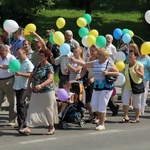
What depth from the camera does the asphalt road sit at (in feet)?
33.1

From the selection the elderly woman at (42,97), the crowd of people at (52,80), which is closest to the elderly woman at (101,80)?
the crowd of people at (52,80)

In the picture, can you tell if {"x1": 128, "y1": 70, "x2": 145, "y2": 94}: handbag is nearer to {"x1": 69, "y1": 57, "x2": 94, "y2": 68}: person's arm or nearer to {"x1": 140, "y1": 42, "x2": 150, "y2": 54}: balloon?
{"x1": 140, "y1": 42, "x2": 150, "y2": 54}: balloon

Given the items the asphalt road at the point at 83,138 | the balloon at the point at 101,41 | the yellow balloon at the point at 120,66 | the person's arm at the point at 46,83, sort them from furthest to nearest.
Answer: the yellow balloon at the point at 120,66 → the balloon at the point at 101,41 → the person's arm at the point at 46,83 → the asphalt road at the point at 83,138

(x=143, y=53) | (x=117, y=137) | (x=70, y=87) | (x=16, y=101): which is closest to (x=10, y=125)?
(x=16, y=101)

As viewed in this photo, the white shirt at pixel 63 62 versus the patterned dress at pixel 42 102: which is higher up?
the white shirt at pixel 63 62

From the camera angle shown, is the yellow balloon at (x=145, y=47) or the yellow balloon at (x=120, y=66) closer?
the yellow balloon at (x=145, y=47)

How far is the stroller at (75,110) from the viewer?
11.9 metres

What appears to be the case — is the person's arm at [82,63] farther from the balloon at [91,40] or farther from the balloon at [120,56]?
the balloon at [120,56]

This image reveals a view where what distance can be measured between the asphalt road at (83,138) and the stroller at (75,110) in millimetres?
163

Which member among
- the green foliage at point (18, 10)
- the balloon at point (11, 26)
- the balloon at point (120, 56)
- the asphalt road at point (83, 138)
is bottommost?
the asphalt road at point (83, 138)

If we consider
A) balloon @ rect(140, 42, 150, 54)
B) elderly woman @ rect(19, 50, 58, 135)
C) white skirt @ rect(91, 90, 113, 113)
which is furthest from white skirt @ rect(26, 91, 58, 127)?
balloon @ rect(140, 42, 150, 54)

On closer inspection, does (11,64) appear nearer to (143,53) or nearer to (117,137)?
(117,137)

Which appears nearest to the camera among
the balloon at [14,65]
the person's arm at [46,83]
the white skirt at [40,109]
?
the person's arm at [46,83]

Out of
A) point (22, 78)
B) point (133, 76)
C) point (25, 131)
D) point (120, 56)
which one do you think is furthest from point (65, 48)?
point (120, 56)
